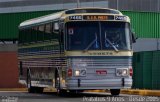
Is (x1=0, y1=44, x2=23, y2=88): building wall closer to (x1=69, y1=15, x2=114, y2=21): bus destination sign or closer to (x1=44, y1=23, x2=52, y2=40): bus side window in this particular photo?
(x1=44, y1=23, x2=52, y2=40): bus side window

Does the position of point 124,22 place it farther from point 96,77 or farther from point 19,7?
point 19,7

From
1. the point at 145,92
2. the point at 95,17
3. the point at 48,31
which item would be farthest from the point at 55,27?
the point at 145,92

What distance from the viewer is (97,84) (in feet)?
73.8

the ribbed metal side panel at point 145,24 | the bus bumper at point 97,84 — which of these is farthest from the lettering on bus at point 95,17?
the ribbed metal side panel at point 145,24

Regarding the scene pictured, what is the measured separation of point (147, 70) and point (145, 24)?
10.8m

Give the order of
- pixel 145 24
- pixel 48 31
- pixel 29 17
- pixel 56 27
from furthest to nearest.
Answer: pixel 29 17 → pixel 145 24 → pixel 48 31 → pixel 56 27

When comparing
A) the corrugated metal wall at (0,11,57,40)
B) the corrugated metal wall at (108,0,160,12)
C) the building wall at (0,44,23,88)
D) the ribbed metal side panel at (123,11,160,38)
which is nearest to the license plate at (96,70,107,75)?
the building wall at (0,44,23,88)

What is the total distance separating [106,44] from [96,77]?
1372 millimetres

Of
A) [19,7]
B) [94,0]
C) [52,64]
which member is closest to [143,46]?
[52,64]

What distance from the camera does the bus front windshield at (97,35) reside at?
22469 millimetres

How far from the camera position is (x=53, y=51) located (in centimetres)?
2391

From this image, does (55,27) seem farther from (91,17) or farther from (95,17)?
(95,17)

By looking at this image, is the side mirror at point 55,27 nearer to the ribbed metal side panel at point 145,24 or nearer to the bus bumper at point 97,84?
the bus bumper at point 97,84

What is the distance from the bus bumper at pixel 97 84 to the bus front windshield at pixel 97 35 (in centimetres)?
128
